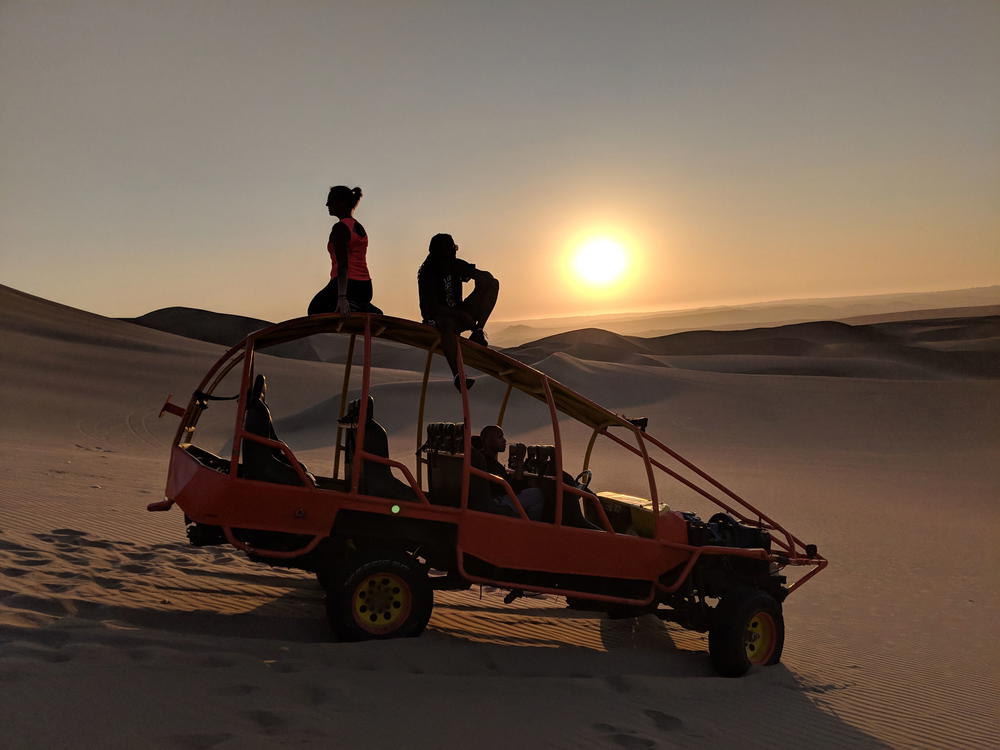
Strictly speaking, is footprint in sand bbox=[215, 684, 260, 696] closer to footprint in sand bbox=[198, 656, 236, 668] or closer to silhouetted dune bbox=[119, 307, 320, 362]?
footprint in sand bbox=[198, 656, 236, 668]

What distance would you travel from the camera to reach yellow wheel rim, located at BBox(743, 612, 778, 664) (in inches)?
282

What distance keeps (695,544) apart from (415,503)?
8.22ft

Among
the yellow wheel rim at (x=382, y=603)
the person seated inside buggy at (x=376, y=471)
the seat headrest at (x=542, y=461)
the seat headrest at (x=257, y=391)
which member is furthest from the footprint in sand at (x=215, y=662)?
the seat headrest at (x=542, y=461)

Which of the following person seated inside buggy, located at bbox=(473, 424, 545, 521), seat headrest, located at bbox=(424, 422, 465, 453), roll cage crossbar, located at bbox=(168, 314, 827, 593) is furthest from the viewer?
seat headrest, located at bbox=(424, 422, 465, 453)

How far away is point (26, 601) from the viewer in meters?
6.50

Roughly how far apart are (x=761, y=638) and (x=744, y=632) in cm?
49

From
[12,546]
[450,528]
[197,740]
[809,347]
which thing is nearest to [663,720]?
[450,528]

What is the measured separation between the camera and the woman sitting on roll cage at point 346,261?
6457 mm

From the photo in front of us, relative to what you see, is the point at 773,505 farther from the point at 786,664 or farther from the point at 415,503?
the point at 415,503

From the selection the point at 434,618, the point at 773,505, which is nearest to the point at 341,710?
the point at 434,618

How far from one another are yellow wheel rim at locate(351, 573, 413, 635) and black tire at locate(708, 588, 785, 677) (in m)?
2.48

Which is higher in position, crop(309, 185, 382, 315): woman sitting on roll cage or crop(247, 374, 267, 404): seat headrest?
crop(309, 185, 382, 315): woman sitting on roll cage

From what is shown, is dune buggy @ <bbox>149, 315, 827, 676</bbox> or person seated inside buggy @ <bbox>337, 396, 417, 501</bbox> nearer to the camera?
dune buggy @ <bbox>149, 315, 827, 676</bbox>

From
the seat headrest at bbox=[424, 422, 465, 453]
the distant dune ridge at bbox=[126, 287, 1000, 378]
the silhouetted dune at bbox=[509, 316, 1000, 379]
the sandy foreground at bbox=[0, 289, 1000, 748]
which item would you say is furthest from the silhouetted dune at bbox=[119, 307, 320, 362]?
the seat headrest at bbox=[424, 422, 465, 453]
